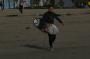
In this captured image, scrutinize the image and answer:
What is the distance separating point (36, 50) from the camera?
15328mm

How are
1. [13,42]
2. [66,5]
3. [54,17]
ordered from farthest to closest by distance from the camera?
[66,5] → [13,42] → [54,17]

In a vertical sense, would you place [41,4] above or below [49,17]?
below

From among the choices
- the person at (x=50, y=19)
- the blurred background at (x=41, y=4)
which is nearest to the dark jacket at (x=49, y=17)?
the person at (x=50, y=19)

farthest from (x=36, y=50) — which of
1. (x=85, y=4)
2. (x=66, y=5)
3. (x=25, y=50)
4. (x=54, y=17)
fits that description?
(x=66, y=5)

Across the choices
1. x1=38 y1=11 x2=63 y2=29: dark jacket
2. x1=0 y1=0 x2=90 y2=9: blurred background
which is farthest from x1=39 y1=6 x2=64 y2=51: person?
x1=0 y1=0 x2=90 y2=9: blurred background

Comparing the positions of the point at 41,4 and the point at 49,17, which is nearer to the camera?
the point at 49,17

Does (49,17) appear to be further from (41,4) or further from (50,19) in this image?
(41,4)

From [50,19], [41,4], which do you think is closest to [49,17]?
[50,19]

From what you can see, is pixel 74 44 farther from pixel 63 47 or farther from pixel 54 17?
pixel 54 17

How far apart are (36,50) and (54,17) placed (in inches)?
57.4

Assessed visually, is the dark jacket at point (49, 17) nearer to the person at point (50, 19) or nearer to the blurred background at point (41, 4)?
the person at point (50, 19)

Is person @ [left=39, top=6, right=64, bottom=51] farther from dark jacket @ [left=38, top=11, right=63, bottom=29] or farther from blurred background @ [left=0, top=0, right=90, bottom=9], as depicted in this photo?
blurred background @ [left=0, top=0, right=90, bottom=9]

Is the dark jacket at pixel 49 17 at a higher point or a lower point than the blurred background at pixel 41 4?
higher

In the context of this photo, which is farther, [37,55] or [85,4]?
[85,4]
